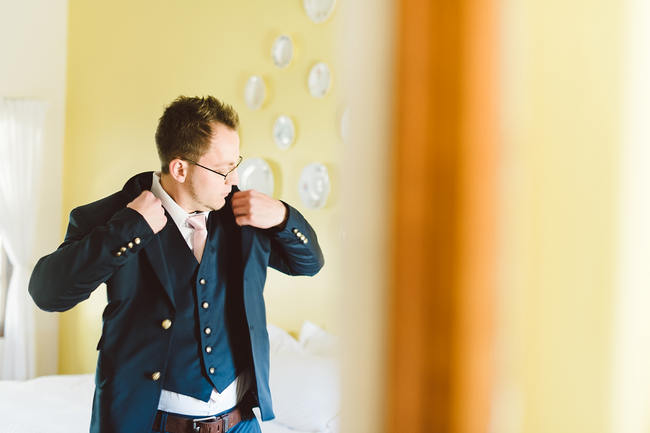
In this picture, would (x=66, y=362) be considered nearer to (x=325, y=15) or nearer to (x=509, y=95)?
(x=325, y=15)

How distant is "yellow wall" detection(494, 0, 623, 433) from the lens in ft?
1.27

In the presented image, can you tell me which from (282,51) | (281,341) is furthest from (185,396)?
(282,51)

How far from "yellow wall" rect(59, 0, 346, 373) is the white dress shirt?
18cm

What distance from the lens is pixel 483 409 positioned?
0.32 metres

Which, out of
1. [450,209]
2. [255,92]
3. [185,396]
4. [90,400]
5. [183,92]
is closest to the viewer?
[450,209]

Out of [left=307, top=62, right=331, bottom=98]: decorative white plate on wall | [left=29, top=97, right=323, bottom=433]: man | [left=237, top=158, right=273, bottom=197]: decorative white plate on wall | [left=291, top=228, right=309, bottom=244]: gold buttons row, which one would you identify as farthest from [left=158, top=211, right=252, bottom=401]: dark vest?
[left=307, top=62, right=331, bottom=98]: decorative white plate on wall

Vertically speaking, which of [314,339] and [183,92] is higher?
[183,92]

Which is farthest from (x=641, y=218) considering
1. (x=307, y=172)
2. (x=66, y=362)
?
(x=66, y=362)

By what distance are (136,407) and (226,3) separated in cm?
115

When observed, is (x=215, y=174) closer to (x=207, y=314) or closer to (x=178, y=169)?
(x=178, y=169)

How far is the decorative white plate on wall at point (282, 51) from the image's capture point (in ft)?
5.69

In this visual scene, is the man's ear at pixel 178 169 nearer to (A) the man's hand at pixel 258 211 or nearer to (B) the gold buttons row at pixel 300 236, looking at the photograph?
(A) the man's hand at pixel 258 211

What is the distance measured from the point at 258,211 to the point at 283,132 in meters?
0.84

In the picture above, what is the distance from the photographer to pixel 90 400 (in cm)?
147
